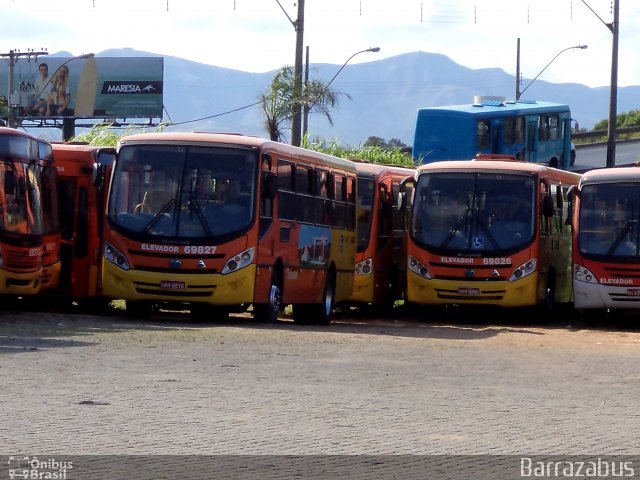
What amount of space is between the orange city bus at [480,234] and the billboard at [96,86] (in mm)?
53462

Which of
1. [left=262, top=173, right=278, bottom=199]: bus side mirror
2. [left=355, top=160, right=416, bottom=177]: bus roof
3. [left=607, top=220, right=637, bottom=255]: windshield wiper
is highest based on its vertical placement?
[left=355, top=160, right=416, bottom=177]: bus roof

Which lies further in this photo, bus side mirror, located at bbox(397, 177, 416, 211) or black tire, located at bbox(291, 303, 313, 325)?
bus side mirror, located at bbox(397, 177, 416, 211)

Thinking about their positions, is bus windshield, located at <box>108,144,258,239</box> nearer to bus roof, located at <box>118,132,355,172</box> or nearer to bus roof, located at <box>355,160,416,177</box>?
bus roof, located at <box>118,132,355,172</box>

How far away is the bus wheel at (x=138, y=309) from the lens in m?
22.9

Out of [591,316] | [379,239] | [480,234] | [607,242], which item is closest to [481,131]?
[379,239]

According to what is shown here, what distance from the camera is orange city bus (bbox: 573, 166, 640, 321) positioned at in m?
25.8

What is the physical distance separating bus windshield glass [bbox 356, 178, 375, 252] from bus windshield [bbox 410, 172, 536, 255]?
7.57 ft

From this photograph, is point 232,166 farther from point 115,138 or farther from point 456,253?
point 115,138

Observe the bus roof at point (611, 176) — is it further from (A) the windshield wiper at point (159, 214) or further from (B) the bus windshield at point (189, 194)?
(A) the windshield wiper at point (159, 214)

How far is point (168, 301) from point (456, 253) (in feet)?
21.7

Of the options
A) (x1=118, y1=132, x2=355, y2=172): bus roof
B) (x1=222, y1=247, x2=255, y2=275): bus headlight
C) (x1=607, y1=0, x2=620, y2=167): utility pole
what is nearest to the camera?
(x1=222, y1=247, x2=255, y2=275): bus headlight

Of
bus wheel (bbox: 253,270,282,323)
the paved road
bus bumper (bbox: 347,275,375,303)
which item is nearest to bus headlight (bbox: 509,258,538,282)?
bus bumper (bbox: 347,275,375,303)

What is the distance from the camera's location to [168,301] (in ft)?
71.5

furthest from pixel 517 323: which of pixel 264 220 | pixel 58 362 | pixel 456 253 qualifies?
pixel 58 362
